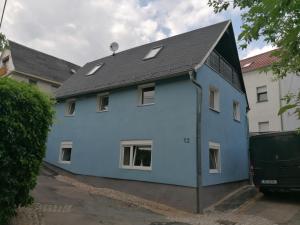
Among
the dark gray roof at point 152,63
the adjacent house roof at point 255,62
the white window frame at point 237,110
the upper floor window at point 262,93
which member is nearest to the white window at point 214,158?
the dark gray roof at point 152,63

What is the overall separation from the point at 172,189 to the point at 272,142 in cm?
479

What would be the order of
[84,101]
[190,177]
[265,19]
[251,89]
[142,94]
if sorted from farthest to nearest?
[251,89] < [84,101] < [142,94] < [190,177] < [265,19]

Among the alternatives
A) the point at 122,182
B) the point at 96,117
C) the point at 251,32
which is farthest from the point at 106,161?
the point at 251,32

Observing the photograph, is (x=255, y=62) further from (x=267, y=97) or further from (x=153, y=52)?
(x=153, y=52)

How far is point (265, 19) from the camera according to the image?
11.8ft

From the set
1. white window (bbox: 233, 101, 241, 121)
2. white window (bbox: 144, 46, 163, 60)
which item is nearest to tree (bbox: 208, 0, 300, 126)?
white window (bbox: 144, 46, 163, 60)

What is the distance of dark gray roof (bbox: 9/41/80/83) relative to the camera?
26594 mm

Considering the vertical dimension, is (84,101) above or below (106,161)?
above

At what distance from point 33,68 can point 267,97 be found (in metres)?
20.8

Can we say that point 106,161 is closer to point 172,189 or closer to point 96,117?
point 96,117

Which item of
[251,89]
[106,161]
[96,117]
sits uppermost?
[251,89]

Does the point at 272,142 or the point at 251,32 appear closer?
the point at 251,32

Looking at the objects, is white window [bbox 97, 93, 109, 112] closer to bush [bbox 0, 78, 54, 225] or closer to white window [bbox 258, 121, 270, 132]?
bush [bbox 0, 78, 54, 225]

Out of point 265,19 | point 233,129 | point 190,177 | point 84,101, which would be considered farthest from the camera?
point 84,101
